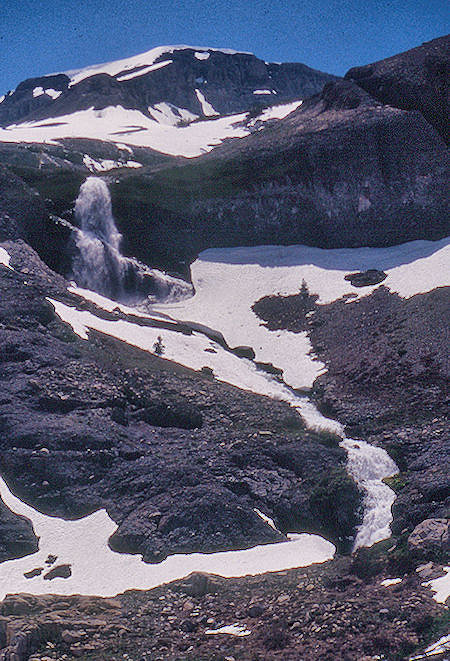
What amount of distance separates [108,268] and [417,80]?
31.9 metres

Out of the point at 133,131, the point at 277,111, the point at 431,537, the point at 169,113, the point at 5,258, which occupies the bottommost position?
the point at 431,537

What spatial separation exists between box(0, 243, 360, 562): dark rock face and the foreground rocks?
3.81 meters

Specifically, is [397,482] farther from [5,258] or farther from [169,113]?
[169,113]

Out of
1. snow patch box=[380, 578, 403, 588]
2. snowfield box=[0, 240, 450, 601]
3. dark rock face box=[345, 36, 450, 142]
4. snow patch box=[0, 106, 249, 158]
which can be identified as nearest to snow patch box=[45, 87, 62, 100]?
snow patch box=[0, 106, 249, 158]

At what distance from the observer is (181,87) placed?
14612 cm

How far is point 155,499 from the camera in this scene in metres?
26.7

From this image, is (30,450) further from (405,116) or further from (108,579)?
(405,116)

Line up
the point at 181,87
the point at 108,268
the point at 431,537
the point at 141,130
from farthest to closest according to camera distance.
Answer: the point at 181,87, the point at 141,130, the point at 108,268, the point at 431,537

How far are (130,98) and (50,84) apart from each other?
126 feet

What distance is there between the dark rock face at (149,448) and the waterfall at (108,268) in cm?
1561

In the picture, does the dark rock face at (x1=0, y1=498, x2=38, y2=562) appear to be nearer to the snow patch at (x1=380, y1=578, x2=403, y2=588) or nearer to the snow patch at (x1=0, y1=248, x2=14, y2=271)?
the snow patch at (x1=380, y1=578, x2=403, y2=588)

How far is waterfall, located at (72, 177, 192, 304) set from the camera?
52.2m

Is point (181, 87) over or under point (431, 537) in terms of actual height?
over

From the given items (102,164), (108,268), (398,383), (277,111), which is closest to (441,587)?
(398,383)
